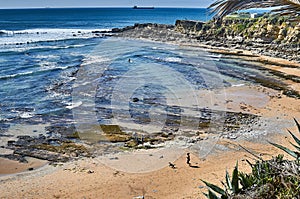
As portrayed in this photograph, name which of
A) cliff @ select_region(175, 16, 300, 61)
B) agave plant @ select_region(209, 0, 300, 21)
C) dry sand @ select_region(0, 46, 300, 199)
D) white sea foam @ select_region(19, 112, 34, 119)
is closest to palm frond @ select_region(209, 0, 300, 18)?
agave plant @ select_region(209, 0, 300, 21)

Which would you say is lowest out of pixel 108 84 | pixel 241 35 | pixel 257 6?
pixel 108 84

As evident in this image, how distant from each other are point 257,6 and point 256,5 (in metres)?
0.02

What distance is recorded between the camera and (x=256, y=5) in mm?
3340

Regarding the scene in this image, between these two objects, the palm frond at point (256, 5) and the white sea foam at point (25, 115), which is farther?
the white sea foam at point (25, 115)

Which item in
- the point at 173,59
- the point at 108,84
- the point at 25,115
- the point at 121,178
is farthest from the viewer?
the point at 173,59

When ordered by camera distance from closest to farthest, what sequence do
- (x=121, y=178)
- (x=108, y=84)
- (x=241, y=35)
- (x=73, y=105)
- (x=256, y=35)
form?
(x=121, y=178) < (x=73, y=105) < (x=108, y=84) < (x=256, y=35) < (x=241, y=35)

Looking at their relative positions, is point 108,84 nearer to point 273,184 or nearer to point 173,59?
point 173,59

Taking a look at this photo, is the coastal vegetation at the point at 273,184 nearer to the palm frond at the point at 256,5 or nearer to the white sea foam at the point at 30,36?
the palm frond at the point at 256,5

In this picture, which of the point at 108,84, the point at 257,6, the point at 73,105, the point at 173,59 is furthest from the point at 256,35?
the point at 257,6

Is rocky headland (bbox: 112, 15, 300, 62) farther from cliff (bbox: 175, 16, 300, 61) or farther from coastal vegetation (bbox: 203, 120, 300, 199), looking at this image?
coastal vegetation (bbox: 203, 120, 300, 199)

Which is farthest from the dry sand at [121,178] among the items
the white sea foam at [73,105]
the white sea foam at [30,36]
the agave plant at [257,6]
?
the white sea foam at [30,36]

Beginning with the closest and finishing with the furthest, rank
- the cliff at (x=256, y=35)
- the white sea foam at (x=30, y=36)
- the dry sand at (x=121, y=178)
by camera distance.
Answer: the dry sand at (x=121, y=178) → the cliff at (x=256, y=35) → the white sea foam at (x=30, y=36)

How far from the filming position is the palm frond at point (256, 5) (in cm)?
322

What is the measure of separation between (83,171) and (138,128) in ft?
14.3
